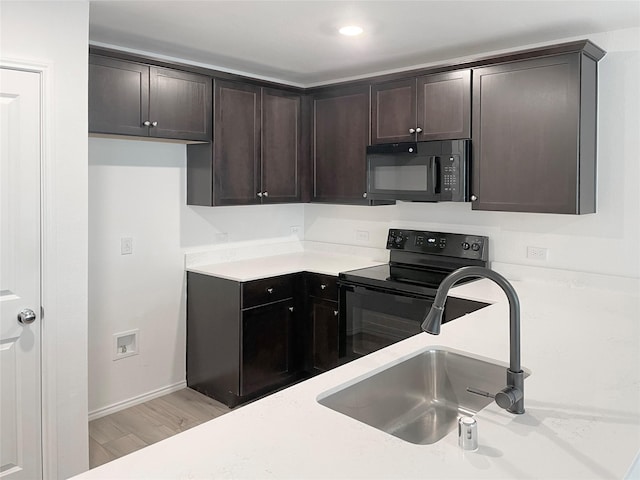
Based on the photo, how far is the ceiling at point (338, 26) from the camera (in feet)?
8.49

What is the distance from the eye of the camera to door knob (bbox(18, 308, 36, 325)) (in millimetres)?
2395

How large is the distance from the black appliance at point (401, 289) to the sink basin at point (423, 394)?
117 cm

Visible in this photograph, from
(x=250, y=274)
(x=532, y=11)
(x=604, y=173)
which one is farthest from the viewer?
(x=250, y=274)

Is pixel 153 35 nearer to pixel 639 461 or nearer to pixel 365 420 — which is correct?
pixel 365 420

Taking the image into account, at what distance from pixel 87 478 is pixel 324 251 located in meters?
3.45

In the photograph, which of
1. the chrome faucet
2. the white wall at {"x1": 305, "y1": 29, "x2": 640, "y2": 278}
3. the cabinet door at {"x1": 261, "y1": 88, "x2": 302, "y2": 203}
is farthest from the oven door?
the chrome faucet

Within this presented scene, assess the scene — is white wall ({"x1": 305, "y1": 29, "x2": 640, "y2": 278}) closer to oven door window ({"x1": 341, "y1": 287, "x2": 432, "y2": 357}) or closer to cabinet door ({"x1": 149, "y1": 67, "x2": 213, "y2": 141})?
oven door window ({"x1": 341, "y1": 287, "x2": 432, "y2": 357})

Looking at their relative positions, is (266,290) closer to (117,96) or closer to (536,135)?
(117,96)

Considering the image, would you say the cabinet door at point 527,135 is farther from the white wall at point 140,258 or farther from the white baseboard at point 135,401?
the white baseboard at point 135,401

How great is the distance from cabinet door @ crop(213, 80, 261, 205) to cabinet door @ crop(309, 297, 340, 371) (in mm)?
892

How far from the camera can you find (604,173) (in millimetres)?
2994

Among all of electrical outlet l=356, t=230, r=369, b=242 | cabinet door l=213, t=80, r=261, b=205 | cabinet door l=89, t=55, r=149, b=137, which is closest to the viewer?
cabinet door l=89, t=55, r=149, b=137

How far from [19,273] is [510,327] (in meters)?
2.11

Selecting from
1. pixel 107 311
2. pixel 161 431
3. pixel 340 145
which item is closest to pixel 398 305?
pixel 340 145
